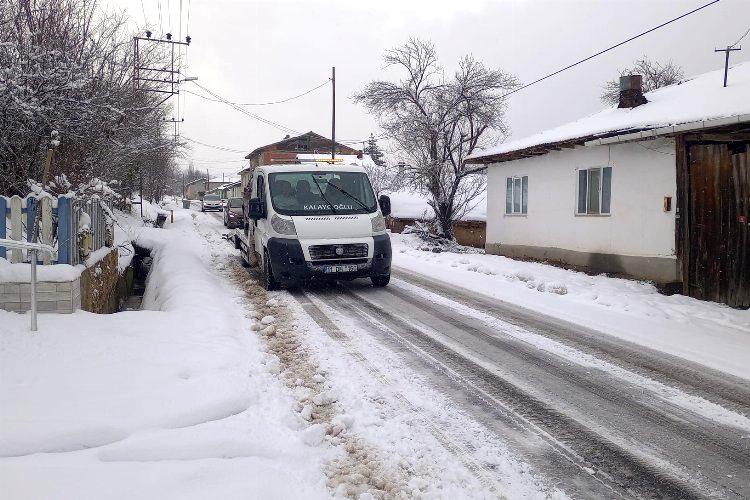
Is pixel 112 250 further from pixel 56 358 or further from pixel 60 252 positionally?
pixel 56 358

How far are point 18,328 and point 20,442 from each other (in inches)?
92.9

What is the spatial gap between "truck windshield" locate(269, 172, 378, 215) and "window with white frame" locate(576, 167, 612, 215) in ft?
20.1

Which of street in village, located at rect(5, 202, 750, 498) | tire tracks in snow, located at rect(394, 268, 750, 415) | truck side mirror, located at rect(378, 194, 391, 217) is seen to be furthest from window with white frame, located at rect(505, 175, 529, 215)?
street in village, located at rect(5, 202, 750, 498)

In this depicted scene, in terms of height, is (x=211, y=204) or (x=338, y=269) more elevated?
(x=211, y=204)

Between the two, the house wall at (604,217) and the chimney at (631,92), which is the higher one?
the chimney at (631,92)

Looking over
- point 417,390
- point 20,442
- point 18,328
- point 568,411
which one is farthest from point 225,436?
point 18,328

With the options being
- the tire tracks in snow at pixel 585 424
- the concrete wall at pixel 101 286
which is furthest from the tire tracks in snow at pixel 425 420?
the concrete wall at pixel 101 286

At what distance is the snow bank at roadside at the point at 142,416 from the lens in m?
2.89


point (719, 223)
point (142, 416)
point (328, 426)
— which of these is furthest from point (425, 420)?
point (719, 223)

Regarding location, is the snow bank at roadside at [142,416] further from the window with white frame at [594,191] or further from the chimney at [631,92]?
the chimney at [631,92]

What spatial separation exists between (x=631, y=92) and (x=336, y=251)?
10299mm

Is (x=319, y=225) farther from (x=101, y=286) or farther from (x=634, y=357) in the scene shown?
(x=634, y=357)

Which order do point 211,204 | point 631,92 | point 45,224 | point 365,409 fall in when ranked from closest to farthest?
point 365,409 < point 45,224 < point 631,92 < point 211,204

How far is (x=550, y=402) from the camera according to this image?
4398 mm
